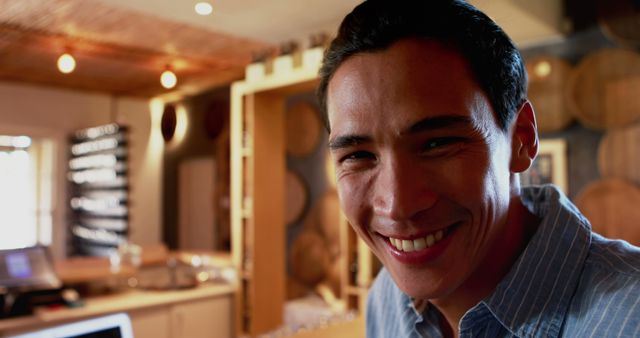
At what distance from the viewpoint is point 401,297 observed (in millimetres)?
825

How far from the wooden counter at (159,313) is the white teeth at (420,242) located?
73 centimetres

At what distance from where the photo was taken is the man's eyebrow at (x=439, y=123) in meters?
0.57

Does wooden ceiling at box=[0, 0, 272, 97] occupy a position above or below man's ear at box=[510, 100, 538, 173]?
above

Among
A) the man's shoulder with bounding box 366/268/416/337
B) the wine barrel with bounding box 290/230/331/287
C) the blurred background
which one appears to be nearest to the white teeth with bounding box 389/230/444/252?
the man's shoulder with bounding box 366/268/416/337

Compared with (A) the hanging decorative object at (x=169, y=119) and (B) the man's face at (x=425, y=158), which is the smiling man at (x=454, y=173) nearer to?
(B) the man's face at (x=425, y=158)

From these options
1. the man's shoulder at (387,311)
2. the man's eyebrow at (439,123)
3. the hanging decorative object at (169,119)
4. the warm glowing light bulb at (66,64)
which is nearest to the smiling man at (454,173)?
the man's eyebrow at (439,123)

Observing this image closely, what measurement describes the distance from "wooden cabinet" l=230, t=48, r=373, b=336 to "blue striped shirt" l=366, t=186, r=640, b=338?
1.18 m

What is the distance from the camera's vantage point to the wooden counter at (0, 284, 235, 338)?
1213 mm

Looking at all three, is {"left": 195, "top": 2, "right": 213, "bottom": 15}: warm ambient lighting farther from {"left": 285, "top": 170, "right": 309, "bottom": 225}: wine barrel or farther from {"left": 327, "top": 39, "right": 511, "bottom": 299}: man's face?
{"left": 285, "top": 170, "right": 309, "bottom": 225}: wine barrel

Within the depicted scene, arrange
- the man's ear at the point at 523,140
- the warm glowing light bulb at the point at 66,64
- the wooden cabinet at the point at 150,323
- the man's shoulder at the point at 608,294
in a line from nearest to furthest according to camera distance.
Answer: the man's shoulder at the point at 608,294
the man's ear at the point at 523,140
the warm glowing light bulb at the point at 66,64
the wooden cabinet at the point at 150,323

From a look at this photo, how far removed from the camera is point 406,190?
561 millimetres

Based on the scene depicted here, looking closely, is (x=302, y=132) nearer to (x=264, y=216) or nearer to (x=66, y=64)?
(x=264, y=216)

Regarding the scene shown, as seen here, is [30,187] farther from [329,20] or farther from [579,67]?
[579,67]

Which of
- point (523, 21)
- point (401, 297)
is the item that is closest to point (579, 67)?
point (523, 21)
